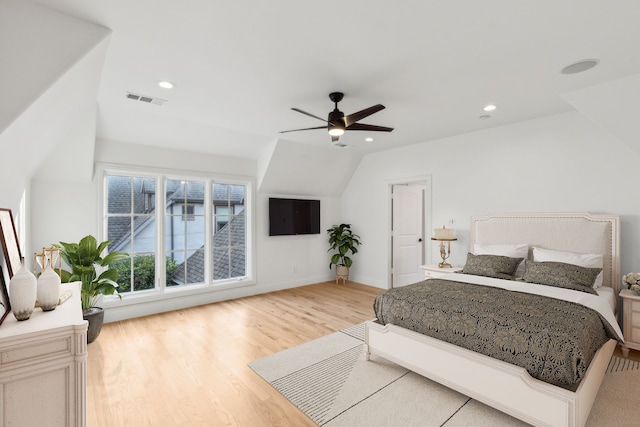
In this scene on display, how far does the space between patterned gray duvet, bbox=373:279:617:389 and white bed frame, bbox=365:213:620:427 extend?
0.25 feet

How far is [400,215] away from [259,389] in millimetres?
4161

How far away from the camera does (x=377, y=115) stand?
380 centimetres

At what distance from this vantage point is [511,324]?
7.03 feet

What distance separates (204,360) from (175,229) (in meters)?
2.41

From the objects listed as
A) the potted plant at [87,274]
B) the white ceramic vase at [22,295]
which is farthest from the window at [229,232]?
the white ceramic vase at [22,295]

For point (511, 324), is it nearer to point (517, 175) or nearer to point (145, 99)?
point (517, 175)

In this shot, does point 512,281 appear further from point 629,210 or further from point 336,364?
point 336,364

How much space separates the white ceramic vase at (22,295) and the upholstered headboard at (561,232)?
15.5 ft

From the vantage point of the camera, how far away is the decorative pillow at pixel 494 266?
3.56 m

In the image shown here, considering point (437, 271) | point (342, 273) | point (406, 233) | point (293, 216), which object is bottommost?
point (342, 273)

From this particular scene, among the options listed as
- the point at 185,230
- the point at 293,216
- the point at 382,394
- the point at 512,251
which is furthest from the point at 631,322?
the point at 185,230

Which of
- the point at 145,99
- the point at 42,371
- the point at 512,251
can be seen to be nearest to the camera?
the point at 42,371

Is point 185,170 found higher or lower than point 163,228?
higher

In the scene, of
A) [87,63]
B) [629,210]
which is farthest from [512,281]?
[87,63]
